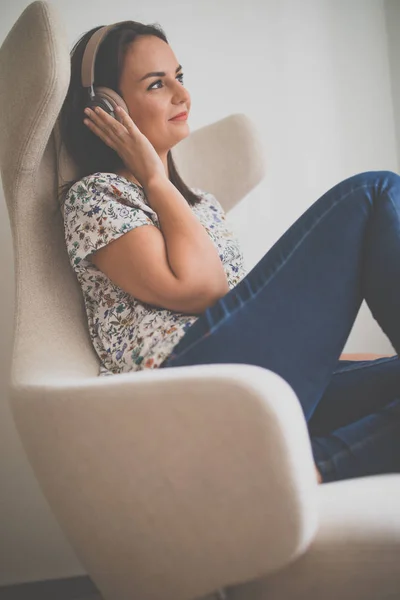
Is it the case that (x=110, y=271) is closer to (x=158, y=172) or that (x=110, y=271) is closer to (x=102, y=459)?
(x=158, y=172)

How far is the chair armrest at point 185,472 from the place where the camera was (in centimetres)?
55

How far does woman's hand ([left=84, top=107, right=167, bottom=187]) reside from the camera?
999 mm

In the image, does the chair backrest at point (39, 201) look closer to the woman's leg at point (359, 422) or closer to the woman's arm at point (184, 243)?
the woman's arm at point (184, 243)

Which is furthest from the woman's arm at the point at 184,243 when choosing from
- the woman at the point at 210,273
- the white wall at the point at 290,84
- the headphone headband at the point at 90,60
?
the white wall at the point at 290,84

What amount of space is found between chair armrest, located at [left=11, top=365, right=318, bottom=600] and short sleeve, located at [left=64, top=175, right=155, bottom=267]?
318mm

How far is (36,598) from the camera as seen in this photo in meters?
1.28

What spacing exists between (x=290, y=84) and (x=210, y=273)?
0.92 m

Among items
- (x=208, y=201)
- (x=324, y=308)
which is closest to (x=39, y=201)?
(x=208, y=201)

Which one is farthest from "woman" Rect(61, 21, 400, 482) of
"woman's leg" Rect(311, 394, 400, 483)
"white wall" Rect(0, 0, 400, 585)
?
"white wall" Rect(0, 0, 400, 585)

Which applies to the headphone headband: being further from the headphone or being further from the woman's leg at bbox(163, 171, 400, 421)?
the woman's leg at bbox(163, 171, 400, 421)

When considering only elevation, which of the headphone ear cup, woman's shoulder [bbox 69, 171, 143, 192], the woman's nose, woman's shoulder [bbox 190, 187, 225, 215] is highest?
the headphone ear cup

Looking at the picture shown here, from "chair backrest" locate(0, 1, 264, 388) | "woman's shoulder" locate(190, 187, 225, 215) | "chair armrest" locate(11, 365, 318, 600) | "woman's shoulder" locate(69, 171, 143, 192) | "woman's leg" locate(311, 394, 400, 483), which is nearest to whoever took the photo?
"chair armrest" locate(11, 365, 318, 600)

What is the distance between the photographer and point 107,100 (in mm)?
1039

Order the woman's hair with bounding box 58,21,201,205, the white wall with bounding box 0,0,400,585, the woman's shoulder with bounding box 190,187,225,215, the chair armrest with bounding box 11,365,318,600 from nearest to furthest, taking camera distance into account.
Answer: the chair armrest with bounding box 11,365,318,600 → the woman's hair with bounding box 58,21,201,205 → the woman's shoulder with bounding box 190,187,225,215 → the white wall with bounding box 0,0,400,585
